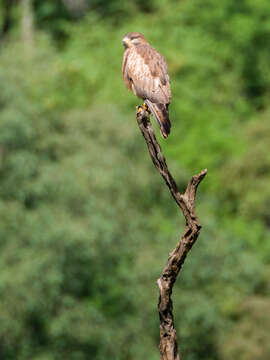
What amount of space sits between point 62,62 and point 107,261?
17.1m

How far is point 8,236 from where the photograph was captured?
2702 centimetres

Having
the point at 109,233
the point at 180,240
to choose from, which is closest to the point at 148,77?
the point at 180,240

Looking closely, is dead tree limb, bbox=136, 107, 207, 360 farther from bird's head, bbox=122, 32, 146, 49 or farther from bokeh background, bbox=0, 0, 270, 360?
bokeh background, bbox=0, 0, 270, 360

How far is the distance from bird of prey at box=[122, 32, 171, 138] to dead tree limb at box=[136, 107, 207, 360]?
1.77 feet

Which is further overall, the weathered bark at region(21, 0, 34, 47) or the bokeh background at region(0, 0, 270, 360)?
the weathered bark at region(21, 0, 34, 47)

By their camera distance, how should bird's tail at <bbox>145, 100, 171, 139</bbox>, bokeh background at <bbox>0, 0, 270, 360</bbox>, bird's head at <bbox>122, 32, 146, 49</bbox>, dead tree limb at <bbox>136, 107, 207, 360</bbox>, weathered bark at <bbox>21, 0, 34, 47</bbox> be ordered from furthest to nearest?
weathered bark at <bbox>21, 0, 34, 47</bbox> → bokeh background at <bbox>0, 0, 270, 360</bbox> → bird's head at <bbox>122, 32, 146, 49</bbox> → bird's tail at <bbox>145, 100, 171, 139</bbox> → dead tree limb at <bbox>136, 107, 207, 360</bbox>

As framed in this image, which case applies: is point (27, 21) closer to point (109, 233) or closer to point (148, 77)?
point (109, 233)

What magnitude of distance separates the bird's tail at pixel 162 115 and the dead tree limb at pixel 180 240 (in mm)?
386

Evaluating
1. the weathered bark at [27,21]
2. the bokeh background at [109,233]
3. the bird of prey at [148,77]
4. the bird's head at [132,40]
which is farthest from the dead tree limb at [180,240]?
the weathered bark at [27,21]

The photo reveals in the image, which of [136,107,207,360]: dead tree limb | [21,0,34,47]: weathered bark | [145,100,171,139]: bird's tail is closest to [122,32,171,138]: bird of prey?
[145,100,171,139]: bird's tail

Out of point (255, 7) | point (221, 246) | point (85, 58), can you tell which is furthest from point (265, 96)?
point (221, 246)

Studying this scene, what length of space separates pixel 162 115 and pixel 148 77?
2.59 feet

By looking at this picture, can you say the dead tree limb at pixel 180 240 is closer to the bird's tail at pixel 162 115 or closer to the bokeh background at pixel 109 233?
the bird's tail at pixel 162 115

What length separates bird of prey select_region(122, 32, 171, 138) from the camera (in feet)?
34.6
